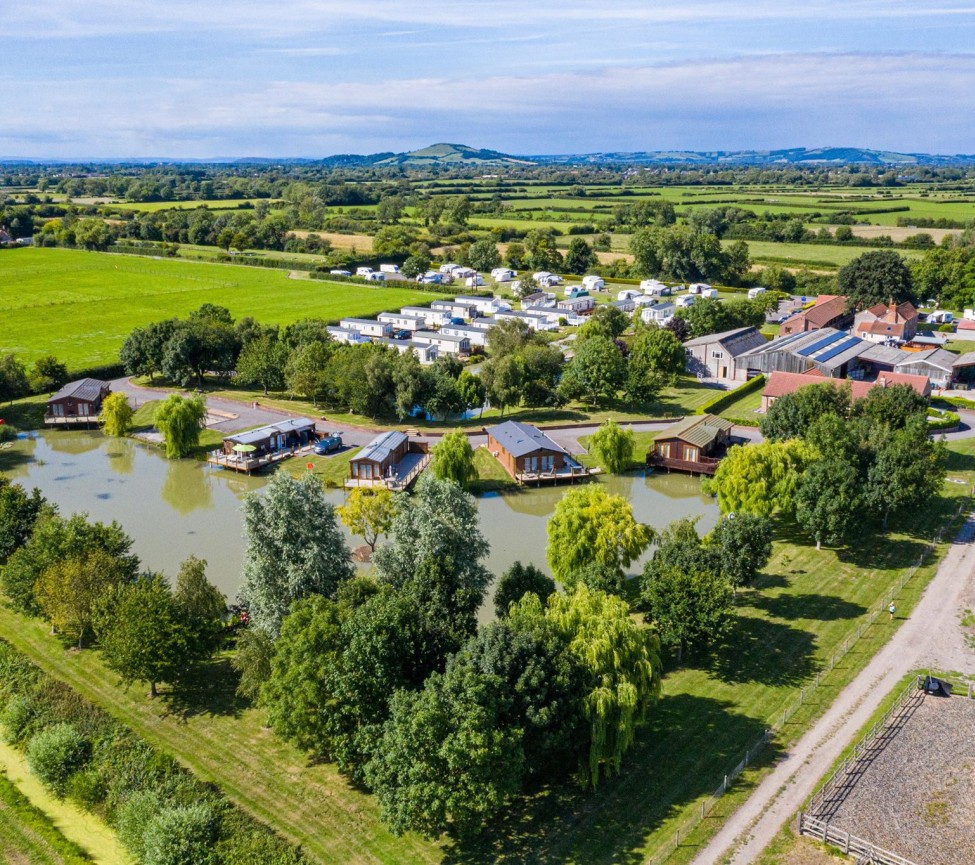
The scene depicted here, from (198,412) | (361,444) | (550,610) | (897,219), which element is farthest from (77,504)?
(897,219)

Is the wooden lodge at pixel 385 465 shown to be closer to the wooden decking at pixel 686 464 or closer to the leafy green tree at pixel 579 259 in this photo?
the wooden decking at pixel 686 464

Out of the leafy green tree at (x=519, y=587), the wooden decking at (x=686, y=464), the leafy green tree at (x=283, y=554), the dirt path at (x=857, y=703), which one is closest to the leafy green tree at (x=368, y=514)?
the leafy green tree at (x=283, y=554)

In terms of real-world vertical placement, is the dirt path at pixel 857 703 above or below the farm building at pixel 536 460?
below

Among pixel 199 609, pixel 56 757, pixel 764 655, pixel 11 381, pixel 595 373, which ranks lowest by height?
pixel 764 655

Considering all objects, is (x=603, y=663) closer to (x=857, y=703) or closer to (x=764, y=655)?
(x=764, y=655)

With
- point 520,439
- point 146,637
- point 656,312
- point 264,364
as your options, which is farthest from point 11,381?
point 656,312

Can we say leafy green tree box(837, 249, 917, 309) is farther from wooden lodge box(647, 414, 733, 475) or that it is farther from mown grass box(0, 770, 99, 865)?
mown grass box(0, 770, 99, 865)
